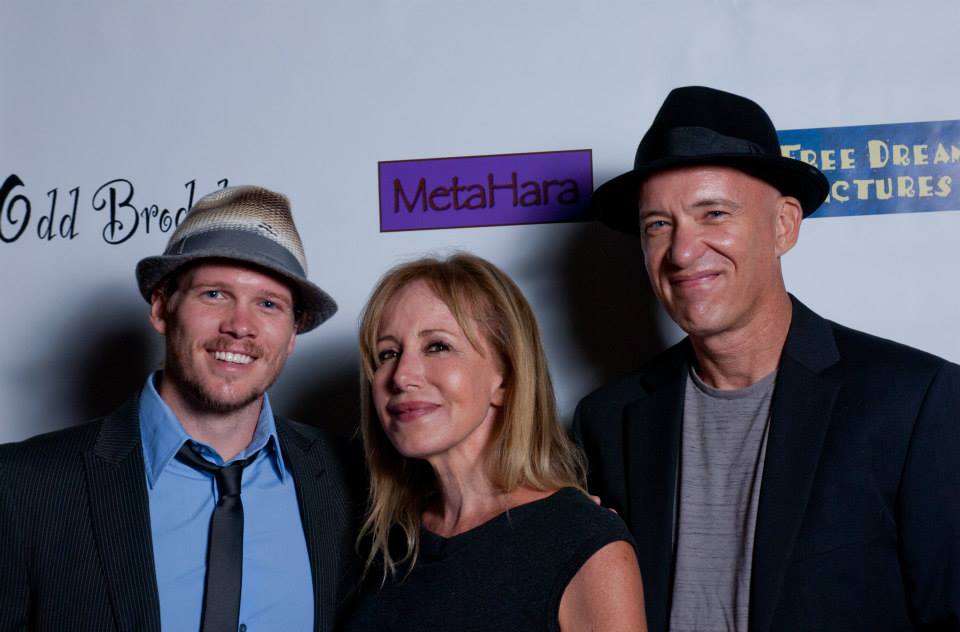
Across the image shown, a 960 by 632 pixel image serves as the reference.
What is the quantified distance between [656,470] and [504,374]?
0.33 meters

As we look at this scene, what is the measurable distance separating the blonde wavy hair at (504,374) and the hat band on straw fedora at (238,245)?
202mm

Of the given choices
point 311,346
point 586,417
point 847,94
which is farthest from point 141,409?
point 847,94

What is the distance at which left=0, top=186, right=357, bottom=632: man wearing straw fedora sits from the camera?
5.08ft

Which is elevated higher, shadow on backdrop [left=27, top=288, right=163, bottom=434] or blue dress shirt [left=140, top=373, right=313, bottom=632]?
shadow on backdrop [left=27, top=288, right=163, bottom=434]

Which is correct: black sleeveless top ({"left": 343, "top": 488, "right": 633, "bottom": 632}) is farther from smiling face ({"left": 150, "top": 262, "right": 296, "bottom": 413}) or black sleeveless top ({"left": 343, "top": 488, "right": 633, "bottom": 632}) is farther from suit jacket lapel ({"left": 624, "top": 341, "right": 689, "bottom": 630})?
smiling face ({"left": 150, "top": 262, "right": 296, "bottom": 413})

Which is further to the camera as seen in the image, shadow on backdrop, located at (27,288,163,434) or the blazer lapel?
shadow on backdrop, located at (27,288,163,434)

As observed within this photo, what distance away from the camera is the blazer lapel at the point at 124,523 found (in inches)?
60.2

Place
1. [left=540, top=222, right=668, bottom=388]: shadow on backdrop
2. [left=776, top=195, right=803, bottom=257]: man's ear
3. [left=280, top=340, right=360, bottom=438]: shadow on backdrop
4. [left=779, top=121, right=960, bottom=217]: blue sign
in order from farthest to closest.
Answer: [left=280, top=340, right=360, bottom=438]: shadow on backdrop
[left=540, top=222, right=668, bottom=388]: shadow on backdrop
[left=779, top=121, right=960, bottom=217]: blue sign
[left=776, top=195, right=803, bottom=257]: man's ear

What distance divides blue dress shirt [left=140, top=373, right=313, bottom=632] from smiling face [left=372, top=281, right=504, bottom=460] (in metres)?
0.30

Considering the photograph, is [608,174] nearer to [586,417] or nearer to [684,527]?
[586,417]

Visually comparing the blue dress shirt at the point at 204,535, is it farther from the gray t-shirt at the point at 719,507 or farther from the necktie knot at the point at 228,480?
the gray t-shirt at the point at 719,507

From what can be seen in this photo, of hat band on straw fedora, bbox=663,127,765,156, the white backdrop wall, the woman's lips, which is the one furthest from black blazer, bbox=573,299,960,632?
the white backdrop wall

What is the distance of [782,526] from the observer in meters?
1.56

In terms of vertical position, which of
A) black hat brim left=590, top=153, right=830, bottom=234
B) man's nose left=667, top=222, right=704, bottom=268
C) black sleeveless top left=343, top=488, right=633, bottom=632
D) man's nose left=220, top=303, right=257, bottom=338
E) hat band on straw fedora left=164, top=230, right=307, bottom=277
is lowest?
black sleeveless top left=343, top=488, right=633, bottom=632
